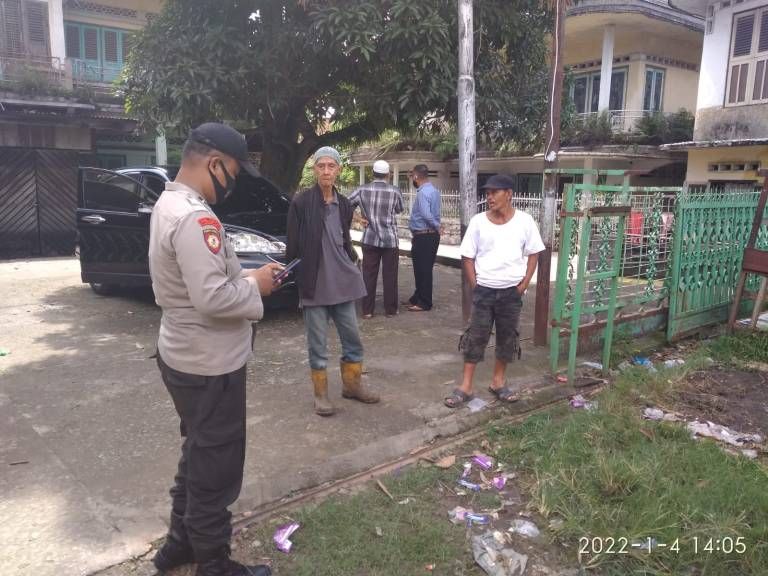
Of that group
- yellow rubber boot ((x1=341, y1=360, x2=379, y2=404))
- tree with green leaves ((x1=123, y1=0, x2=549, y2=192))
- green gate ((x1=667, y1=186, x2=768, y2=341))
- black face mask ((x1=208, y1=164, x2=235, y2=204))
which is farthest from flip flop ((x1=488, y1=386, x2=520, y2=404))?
tree with green leaves ((x1=123, y1=0, x2=549, y2=192))

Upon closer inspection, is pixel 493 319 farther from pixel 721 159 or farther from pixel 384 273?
pixel 721 159

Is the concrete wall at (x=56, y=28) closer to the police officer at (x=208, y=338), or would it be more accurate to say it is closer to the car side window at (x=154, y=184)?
the car side window at (x=154, y=184)

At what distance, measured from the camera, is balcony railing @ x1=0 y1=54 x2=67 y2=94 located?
1159 centimetres

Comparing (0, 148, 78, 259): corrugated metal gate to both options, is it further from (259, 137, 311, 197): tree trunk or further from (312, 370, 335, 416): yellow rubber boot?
(312, 370, 335, 416): yellow rubber boot

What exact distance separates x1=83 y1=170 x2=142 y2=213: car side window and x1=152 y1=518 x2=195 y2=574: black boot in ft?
17.3

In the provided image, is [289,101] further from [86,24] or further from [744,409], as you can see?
[86,24]

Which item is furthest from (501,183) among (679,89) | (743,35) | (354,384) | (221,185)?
(679,89)

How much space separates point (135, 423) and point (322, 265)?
156 centimetres

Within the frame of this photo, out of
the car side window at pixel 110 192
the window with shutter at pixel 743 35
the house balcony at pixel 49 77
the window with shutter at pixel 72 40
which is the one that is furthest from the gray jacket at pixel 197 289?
the window with shutter at pixel 72 40

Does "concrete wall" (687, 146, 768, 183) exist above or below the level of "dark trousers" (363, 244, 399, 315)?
above

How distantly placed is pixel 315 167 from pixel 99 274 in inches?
178

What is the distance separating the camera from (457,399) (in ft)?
14.1

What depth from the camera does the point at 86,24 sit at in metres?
14.2

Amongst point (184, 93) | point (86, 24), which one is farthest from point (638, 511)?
point (86, 24)
